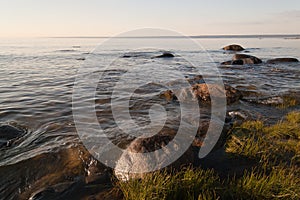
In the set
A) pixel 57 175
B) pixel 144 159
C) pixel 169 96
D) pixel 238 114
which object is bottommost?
pixel 57 175

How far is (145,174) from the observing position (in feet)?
15.5

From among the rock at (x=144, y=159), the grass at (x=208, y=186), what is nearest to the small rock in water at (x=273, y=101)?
the grass at (x=208, y=186)

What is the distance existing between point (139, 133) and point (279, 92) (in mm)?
9485

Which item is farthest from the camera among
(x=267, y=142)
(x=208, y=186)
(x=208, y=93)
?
(x=208, y=93)

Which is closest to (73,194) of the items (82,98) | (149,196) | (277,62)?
(149,196)

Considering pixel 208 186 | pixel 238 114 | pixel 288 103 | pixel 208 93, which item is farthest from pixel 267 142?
pixel 288 103

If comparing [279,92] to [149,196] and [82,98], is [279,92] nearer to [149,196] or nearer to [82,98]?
[82,98]

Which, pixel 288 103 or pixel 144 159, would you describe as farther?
pixel 288 103

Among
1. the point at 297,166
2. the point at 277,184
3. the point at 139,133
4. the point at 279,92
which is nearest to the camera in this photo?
the point at 277,184

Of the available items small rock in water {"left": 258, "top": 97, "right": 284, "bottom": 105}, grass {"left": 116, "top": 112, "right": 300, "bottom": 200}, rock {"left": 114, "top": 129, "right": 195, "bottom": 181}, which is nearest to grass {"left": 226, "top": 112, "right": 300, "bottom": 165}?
grass {"left": 116, "top": 112, "right": 300, "bottom": 200}

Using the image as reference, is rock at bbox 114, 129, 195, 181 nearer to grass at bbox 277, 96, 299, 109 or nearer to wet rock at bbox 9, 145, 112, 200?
wet rock at bbox 9, 145, 112, 200

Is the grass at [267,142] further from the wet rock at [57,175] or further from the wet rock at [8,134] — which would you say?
the wet rock at [8,134]

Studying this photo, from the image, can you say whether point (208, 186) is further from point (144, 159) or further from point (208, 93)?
point (208, 93)

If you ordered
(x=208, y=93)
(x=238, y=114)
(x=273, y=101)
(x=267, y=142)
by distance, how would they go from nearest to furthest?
(x=267, y=142) → (x=238, y=114) → (x=273, y=101) → (x=208, y=93)
